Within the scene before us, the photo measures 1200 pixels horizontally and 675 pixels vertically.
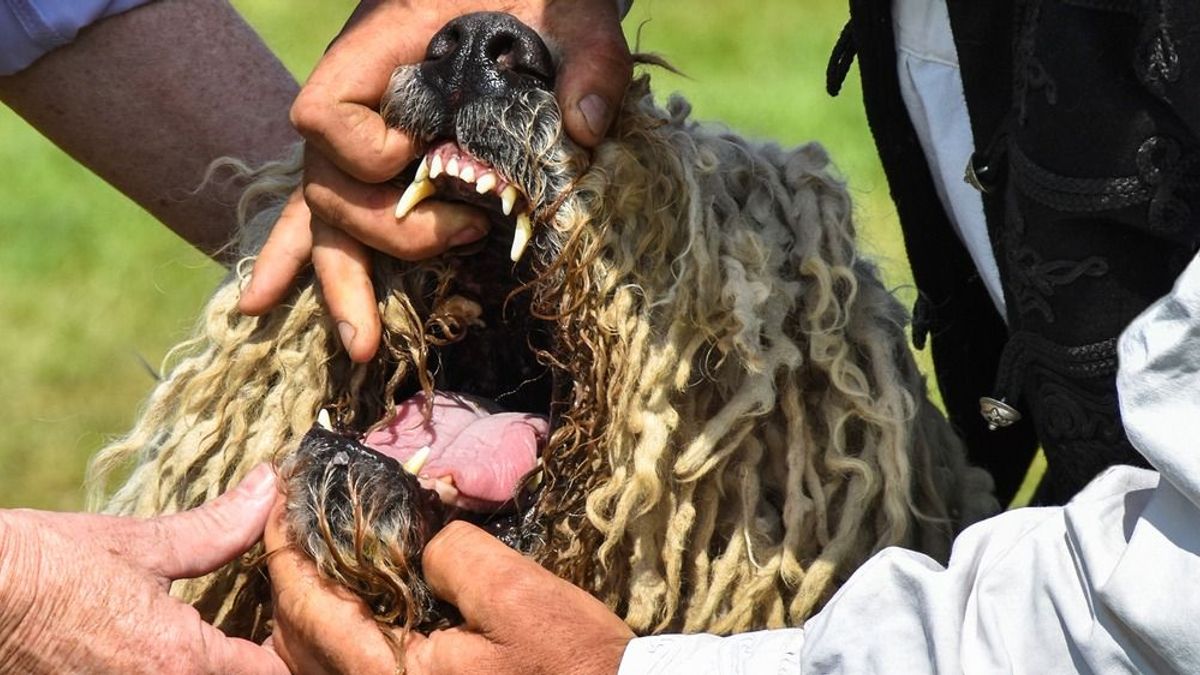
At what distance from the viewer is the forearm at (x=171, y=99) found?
3018 mm

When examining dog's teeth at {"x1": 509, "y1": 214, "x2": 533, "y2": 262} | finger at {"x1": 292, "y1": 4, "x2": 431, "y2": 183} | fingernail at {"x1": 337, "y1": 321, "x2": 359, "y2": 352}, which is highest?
finger at {"x1": 292, "y1": 4, "x2": 431, "y2": 183}

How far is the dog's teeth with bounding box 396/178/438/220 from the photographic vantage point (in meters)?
2.26

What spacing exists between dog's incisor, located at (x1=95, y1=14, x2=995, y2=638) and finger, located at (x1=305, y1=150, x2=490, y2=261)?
3cm

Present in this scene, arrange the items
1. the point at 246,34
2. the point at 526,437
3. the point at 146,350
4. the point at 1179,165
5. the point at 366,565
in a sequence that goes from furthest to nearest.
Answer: the point at 146,350, the point at 246,34, the point at 526,437, the point at 366,565, the point at 1179,165

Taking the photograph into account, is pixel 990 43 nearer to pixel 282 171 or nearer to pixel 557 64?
pixel 557 64

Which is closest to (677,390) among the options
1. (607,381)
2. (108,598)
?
(607,381)

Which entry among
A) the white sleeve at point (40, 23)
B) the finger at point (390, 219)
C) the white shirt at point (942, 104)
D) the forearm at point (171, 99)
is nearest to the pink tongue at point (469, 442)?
the finger at point (390, 219)

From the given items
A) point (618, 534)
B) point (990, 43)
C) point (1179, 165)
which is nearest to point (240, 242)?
point (618, 534)

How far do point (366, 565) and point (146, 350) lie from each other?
3.70 meters

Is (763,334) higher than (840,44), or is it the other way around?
(840,44)

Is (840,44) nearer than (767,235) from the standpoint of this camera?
No

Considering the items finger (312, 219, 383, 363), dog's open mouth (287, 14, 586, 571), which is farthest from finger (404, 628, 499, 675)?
finger (312, 219, 383, 363)

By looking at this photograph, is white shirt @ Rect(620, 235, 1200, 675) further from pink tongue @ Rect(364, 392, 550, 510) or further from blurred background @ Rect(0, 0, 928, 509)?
blurred background @ Rect(0, 0, 928, 509)

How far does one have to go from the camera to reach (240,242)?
103 inches
